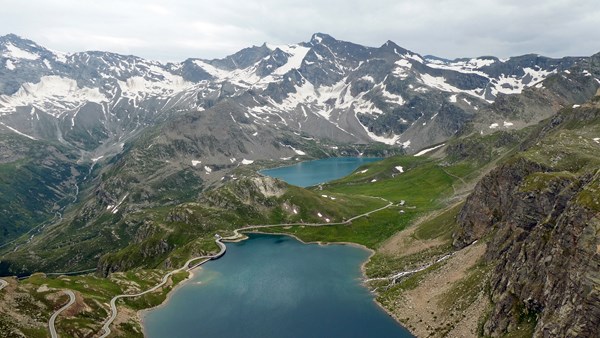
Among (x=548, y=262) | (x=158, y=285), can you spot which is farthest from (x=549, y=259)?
(x=158, y=285)

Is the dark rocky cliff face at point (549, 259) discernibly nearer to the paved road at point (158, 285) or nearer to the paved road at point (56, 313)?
the paved road at point (158, 285)

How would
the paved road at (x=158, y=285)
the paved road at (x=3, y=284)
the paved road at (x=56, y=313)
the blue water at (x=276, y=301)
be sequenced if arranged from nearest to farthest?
1. the paved road at (x=56, y=313)
2. the paved road at (x=3, y=284)
3. the blue water at (x=276, y=301)
4. the paved road at (x=158, y=285)

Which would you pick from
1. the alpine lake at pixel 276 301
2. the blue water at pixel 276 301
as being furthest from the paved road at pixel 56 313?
the blue water at pixel 276 301

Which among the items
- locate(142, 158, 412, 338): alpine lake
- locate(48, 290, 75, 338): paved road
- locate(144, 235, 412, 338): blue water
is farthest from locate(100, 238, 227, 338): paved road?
locate(48, 290, 75, 338): paved road

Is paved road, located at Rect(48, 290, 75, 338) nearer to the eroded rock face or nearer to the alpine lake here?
the alpine lake

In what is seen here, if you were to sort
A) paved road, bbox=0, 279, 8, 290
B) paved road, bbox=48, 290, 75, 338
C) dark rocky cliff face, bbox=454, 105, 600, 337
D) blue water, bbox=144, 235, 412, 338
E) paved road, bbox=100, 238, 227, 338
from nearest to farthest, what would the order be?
dark rocky cliff face, bbox=454, 105, 600, 337 < paved road, bbox=48, 290, 75, 338 < paved road, bbox=0, 279, 8, 290 < blue water, bbox=144, 235, 412, 338 < paved road, bbox=100, 238, 227, 338

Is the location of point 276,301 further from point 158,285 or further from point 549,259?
point 549,259
